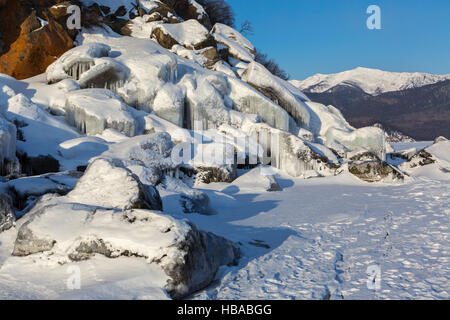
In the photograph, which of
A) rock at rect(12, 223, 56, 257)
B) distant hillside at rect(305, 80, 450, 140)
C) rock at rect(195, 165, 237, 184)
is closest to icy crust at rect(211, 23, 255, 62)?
rock at rect(195, 165, 237, 184)

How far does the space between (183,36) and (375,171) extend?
46.9 feet

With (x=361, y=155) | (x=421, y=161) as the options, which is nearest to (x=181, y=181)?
(x=361, y=155)

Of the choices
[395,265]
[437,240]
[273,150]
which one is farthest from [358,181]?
[395,265]

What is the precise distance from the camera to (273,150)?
1549cm

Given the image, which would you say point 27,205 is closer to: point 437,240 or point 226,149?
point 437,240

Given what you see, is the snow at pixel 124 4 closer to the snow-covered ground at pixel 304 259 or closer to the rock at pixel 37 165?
the rock at pixel 37 165

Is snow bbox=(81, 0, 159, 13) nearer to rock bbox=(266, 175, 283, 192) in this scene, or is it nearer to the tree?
the tree

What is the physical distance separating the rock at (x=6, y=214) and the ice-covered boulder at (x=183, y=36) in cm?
1763

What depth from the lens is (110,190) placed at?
5.83 m

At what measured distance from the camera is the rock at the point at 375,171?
1280cm

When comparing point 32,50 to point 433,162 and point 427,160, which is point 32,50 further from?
point 433,162

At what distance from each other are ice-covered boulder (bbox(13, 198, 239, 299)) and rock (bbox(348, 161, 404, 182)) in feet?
30.7

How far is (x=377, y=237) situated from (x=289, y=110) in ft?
48.0

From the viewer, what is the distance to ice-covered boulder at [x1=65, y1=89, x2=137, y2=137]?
13148 mm
